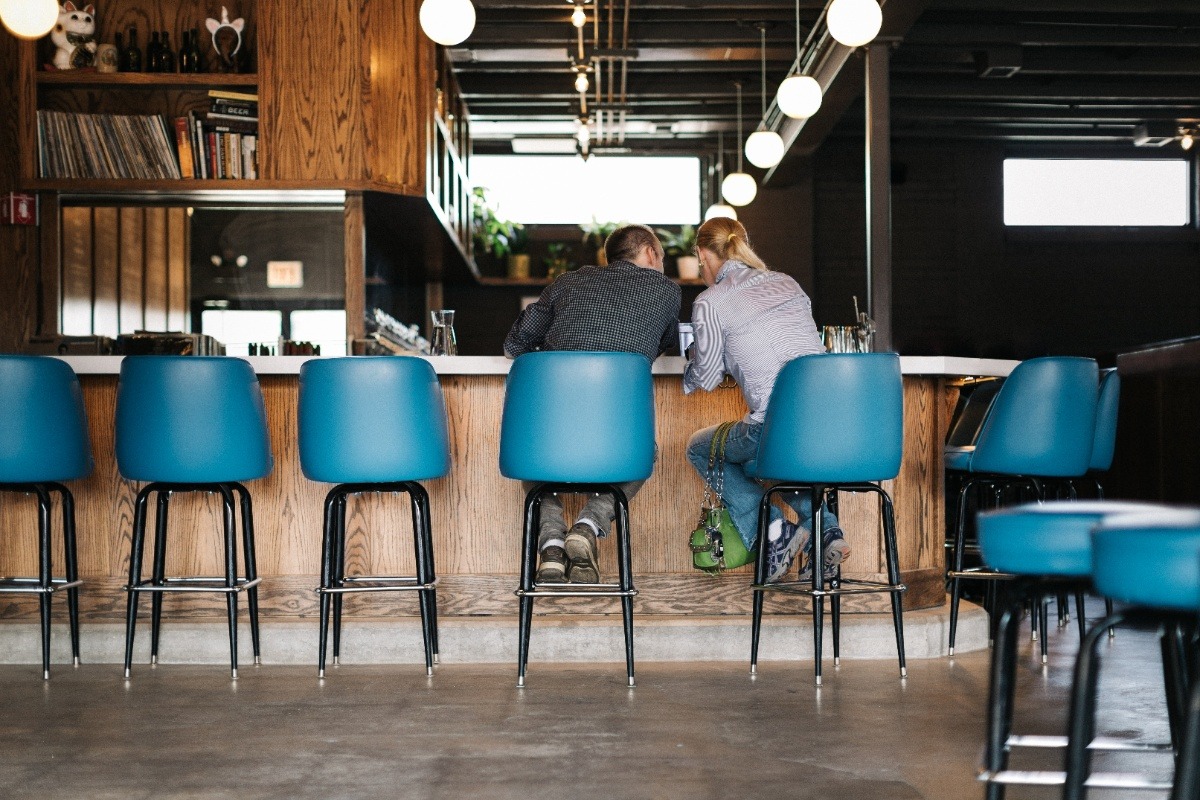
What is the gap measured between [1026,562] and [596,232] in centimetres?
910

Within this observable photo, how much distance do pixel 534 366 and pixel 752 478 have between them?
924 mm

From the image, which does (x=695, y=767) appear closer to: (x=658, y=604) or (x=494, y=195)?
(x=658, y=604)

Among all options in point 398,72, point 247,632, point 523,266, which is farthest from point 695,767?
point 523,266

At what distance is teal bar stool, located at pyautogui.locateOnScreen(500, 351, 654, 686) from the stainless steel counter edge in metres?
0.53

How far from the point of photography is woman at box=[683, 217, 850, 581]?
381 centimetres

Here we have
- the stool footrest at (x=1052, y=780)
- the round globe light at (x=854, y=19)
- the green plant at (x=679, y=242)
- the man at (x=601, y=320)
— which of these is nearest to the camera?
the stool footrest at (x=1052, y=780)

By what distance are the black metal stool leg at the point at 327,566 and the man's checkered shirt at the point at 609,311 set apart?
86 cm

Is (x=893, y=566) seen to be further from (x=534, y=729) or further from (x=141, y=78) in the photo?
(x=141, y=78)

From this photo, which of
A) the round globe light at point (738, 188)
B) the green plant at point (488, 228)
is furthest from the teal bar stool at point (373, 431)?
the green plant at point (488, 228)

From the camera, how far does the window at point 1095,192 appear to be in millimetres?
11258

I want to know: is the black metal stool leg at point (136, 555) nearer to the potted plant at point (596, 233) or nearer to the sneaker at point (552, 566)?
the sneaker at point (552, 566)

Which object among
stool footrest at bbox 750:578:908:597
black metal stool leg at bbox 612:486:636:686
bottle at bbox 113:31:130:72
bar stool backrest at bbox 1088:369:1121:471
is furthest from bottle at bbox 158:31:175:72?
bar stool backrest at bbox 1088:369:1121:471

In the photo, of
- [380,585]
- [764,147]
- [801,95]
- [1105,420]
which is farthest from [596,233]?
[380,585]

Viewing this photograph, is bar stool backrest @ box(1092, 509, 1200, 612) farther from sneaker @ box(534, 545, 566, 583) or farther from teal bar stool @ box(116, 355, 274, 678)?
teal bar stool @ box(116, 355, 274, 678)
